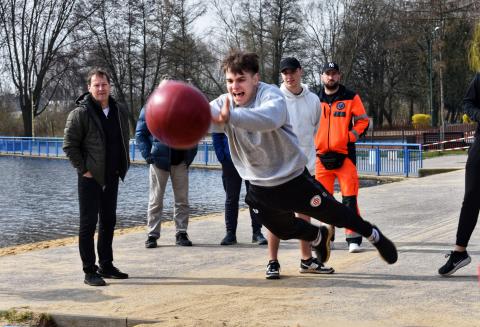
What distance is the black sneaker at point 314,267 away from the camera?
22.8 ft

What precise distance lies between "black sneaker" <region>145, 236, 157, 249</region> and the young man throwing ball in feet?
10.8

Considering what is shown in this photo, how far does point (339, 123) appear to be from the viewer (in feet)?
26.5

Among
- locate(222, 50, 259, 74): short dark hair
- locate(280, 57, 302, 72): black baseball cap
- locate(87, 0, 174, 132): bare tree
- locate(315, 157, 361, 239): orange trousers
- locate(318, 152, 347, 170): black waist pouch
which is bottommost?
locate(315, 157, 361, 239): orange trousers

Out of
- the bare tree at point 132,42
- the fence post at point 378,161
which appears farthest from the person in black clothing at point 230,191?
the bare tree at point 132,42

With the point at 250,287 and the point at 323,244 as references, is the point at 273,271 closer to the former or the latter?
the point at 250,287

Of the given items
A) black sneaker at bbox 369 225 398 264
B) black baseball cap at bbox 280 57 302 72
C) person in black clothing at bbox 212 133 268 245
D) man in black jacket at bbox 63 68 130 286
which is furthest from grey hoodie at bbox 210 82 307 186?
person in black clothing at bbox 212 133 268 245

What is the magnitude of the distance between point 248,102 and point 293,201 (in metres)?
0.87

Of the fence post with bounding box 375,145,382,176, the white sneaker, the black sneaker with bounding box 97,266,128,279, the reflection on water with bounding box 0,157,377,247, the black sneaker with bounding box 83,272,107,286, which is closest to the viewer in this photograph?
the black sneaker with bounding box 83,272,107,286

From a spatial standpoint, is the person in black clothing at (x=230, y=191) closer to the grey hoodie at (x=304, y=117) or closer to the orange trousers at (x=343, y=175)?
the orange trousers at (x=343, y=175)

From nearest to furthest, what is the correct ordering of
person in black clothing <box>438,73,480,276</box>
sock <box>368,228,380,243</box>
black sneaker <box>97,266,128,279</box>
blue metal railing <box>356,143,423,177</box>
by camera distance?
sock <box>368,228,380,243</box>
person in black clothing <box>438,73,480,276</box>
black sneaker <box>97,266,128,279</box>
blue metal railing <box>356,143,423,177</box>

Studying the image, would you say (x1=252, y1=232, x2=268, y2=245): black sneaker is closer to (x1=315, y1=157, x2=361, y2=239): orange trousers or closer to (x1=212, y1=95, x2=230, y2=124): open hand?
(x1=315, y1=157, x2=361, y2=239): orange trousers

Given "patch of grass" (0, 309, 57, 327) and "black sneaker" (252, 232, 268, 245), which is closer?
"patch of grass" (0, 309, 57, 327)

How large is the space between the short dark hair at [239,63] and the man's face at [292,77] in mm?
1788

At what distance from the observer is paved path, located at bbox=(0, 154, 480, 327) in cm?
535
